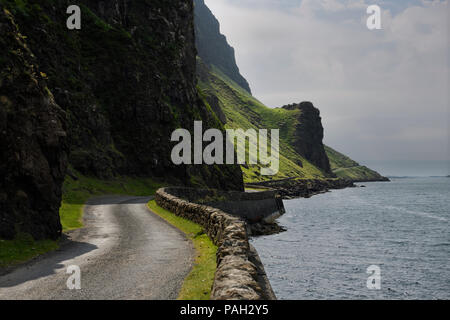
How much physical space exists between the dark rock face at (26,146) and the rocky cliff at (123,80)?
2360cm

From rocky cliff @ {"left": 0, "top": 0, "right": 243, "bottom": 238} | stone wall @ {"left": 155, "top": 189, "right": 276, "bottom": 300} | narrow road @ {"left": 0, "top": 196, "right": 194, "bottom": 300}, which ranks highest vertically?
rocky cliff @ {"left": 0, "top": 0, "right": 243, "bottom": 238}

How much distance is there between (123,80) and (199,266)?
234 ft

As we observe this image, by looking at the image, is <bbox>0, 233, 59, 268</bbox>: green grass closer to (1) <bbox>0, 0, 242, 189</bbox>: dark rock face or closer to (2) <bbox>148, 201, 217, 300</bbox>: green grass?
(2) <bbox>148, 201, 217, 300</bbox>: green grass

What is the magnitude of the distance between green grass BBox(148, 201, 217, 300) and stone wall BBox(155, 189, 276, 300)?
53 centimetres

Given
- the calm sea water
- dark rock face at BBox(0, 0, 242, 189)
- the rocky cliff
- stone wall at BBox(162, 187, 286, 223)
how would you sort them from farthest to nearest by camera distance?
1. dark rock face at BBox(0, 0, 242, 189)
2. the rocky cliff
3. stone wall at BBox(162, 187, 286, 223)
4. the calm sea water

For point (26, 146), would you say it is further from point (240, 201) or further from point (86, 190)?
point (240, 201)

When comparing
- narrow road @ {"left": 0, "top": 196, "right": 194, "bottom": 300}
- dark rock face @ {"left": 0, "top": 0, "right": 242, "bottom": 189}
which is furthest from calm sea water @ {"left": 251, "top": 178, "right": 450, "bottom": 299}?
dark rock face @ {"left": 0, "top": 0, "right": 242, "bottom": 189}

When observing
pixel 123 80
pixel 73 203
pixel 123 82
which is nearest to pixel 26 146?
pixel 73 203

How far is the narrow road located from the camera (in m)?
10.9

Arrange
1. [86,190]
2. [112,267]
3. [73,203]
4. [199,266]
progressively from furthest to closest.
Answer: [86,190] → [73,203] → [199,266] → [112,267]

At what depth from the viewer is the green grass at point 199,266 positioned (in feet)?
35.7

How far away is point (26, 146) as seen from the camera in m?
17.8
